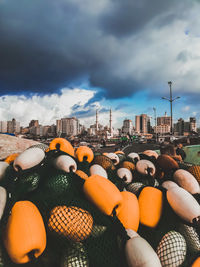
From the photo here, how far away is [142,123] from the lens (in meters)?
136

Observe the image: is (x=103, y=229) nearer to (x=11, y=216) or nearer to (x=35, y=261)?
(x=35, y=261)

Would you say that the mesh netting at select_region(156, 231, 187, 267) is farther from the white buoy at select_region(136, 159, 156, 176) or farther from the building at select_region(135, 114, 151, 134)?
the building at select_region(135, 114, 151, 134)

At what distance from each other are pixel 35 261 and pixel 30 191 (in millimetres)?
713

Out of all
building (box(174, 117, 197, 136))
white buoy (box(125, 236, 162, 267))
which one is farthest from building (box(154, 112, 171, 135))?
white buoy (box(125, 236, 162, 267))

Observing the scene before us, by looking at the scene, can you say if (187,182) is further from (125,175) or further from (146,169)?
(125,175)

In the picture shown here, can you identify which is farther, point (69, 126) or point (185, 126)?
point (69, 126)

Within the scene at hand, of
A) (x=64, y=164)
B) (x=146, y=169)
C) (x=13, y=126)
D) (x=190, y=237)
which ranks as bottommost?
(x=190, y=237)

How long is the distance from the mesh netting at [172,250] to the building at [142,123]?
132 m

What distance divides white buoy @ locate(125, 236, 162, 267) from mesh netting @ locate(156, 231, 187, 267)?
0.67 feet

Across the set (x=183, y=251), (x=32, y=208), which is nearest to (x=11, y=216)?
(x=32, y=208)

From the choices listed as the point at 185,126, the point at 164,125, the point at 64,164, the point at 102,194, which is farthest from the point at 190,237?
the point at 185,126

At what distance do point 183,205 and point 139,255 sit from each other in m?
0.70

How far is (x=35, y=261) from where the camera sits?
49.6 inches

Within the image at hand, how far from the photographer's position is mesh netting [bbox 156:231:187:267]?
1471mm
